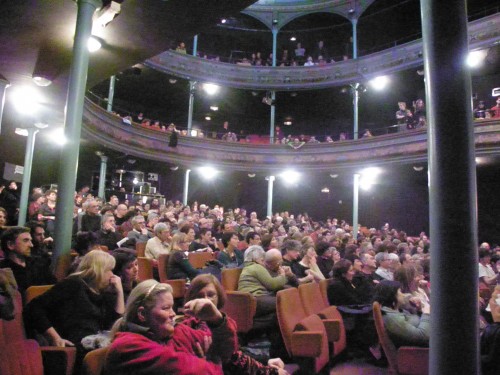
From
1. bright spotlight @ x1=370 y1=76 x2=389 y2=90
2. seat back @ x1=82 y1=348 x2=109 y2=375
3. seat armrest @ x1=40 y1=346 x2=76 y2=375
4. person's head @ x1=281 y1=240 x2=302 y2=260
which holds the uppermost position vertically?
bright spotlight @ x1=370 y1=76 x2=389 y2=90

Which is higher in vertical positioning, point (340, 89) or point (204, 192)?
point (340, 89)

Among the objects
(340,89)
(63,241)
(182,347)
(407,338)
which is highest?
(340,89)

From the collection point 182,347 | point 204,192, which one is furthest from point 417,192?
point 182,347

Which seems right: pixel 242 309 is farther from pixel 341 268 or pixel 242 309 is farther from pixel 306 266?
pixel 306 266

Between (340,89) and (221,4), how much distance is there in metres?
13.5

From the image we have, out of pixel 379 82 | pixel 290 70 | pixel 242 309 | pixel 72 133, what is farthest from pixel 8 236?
pixel 290 70

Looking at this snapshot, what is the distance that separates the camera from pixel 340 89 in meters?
16.6

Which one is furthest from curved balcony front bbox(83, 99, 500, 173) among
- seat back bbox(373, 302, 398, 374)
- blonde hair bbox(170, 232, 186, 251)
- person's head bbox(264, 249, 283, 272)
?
seat back bbox(373, 302, 398, 374)

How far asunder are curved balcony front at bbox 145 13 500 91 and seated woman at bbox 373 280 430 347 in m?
12.4

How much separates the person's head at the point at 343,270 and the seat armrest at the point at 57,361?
308cm

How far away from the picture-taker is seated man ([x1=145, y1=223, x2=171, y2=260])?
5062 mm

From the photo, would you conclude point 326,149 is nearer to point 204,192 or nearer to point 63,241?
point 204,192

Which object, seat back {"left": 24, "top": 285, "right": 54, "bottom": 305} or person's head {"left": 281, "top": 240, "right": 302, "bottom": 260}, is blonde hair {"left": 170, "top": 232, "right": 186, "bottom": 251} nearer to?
person's head {"left": 281, "top": 240, "right": 302, "bottom": 260}

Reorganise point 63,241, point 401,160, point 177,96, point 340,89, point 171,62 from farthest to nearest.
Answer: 1. point 177,96
2. point 340,89
3. point 171,62
4. point 401,160
5. point 63,241
